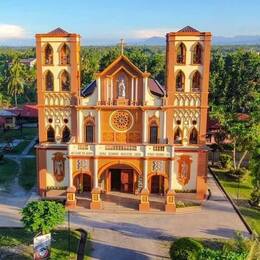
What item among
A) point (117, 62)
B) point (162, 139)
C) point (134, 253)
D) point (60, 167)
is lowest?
point (134, 253)

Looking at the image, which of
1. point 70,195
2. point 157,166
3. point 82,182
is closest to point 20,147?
point 82,182

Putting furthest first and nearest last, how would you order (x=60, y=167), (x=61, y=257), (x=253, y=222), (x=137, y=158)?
(x=60, y=167) < (x=137, y=158) < (x=253, y=222) < (x=61, y=257)

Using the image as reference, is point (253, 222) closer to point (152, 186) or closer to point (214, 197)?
point (214, 197)

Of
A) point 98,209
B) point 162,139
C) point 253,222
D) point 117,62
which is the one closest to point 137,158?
point 162,139

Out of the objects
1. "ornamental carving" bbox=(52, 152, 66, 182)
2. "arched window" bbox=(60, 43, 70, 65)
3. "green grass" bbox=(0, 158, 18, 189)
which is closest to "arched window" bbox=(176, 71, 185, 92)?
"arched window" bbox=(60, 43, 70, 65)

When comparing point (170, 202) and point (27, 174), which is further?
point (27, 174)

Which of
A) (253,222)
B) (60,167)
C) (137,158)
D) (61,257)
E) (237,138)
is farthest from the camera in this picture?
(237,138)

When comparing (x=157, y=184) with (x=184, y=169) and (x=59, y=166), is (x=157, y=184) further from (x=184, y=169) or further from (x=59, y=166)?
(x=59, y=166)
